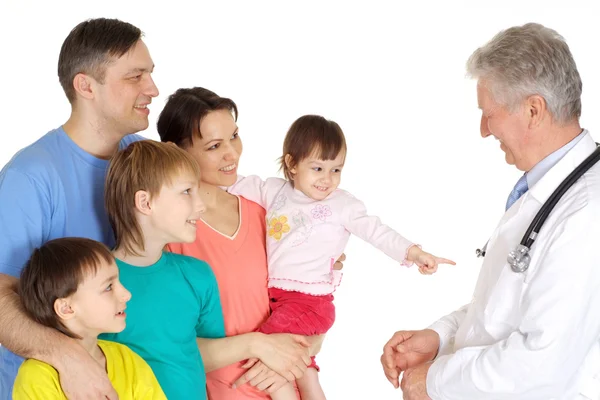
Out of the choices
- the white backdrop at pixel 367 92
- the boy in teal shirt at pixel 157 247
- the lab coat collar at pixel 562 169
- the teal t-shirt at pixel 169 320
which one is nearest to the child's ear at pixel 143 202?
the boy in teal shirt at pixel 157 247

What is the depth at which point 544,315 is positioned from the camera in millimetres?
2154

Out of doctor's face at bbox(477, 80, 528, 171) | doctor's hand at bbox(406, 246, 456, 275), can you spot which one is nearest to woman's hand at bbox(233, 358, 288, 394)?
doctor's hand at bbox(406, 246, 456, 275)

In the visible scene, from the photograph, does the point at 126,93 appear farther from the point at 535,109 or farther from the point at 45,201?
the point at 535,109

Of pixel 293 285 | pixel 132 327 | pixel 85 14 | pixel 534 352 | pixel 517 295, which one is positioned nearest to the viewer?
pixel 534 352

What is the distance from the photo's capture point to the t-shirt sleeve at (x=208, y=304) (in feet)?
8.54

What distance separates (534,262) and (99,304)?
120 centimetres

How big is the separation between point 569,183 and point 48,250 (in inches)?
56.8

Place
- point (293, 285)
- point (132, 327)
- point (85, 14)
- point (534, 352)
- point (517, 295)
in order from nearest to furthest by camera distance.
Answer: point (534, 352) < point (517, 295) < point (132, 327) < point (293, 285) < point (85, 14)

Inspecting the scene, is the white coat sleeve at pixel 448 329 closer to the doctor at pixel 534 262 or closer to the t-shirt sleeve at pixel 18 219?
the doctor at pixel 534 262

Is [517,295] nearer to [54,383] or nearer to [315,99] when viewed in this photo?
[54,383]

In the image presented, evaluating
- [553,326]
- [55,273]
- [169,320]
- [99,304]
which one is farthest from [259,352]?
[553,326]

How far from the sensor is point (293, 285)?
2926 mm

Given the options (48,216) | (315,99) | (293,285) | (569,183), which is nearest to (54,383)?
(48,216)

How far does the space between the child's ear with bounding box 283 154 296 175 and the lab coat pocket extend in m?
0.98
